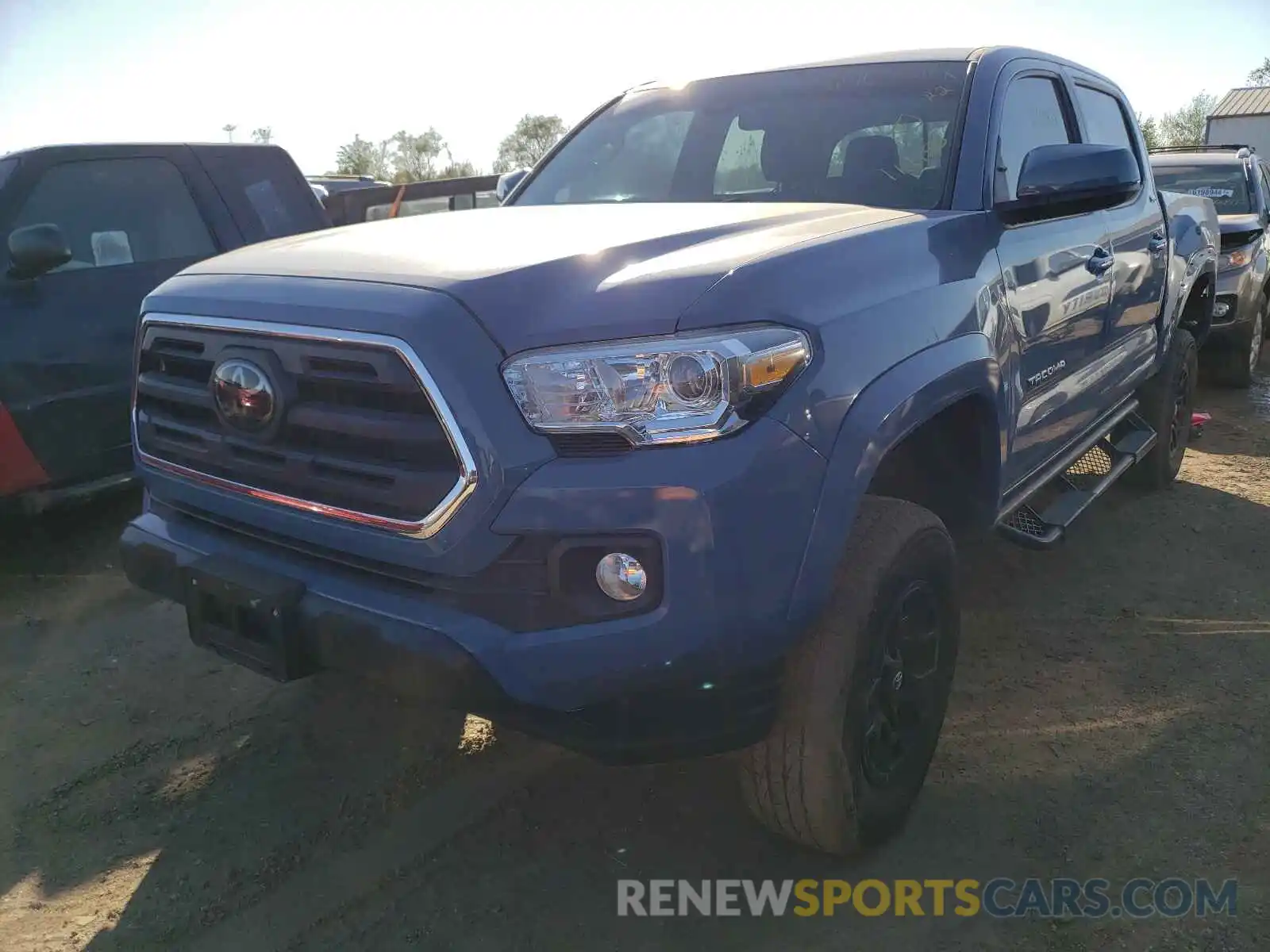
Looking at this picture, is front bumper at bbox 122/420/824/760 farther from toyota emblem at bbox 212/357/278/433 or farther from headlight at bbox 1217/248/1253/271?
headlight at bbox 1217/248/1253/271

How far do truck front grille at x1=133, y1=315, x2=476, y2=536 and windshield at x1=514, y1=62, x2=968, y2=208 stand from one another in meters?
1.47

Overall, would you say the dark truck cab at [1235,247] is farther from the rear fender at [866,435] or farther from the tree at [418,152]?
the tree at [418,152]

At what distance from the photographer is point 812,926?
2312mm

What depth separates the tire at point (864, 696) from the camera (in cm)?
214

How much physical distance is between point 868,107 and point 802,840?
213 cm

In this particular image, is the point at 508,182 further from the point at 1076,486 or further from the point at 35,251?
the point at 1076,486

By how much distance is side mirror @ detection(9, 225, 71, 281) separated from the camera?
4.03 m

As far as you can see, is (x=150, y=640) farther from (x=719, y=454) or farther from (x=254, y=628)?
(x=719, y=454)

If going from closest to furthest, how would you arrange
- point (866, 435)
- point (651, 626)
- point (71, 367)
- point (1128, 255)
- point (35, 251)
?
point (651, 626) < point (866, 435) < point (1128, 255) < point (35, 251) < point (71, 367)

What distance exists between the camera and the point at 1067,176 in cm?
280

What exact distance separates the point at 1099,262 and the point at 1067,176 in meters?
0.88

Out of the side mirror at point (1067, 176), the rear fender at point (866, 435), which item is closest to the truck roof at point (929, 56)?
the side mirror at point (1067, 176)

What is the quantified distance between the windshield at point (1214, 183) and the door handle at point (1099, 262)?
6250mm

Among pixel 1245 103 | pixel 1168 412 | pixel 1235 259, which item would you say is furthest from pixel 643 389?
pixel 1245 103
